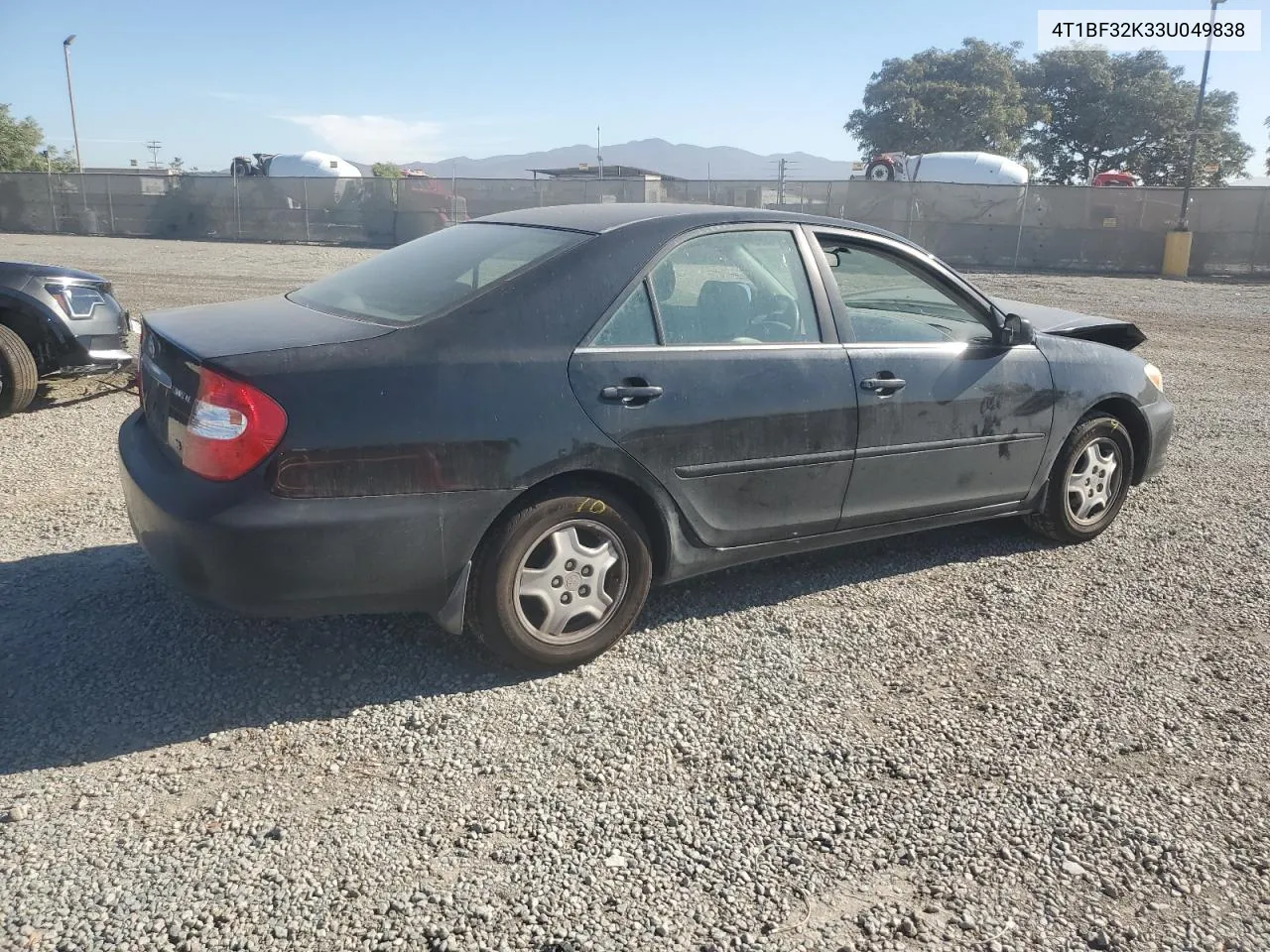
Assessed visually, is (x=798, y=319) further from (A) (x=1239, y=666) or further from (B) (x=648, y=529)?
(A) (x=1239, y=666)

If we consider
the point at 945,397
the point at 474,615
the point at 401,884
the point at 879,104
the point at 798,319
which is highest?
the point at 879,104

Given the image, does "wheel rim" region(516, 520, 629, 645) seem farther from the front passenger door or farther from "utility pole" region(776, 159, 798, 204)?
"utility pole" region(776, 159, 798, 204)

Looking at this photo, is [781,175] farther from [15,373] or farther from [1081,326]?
[1081,326]

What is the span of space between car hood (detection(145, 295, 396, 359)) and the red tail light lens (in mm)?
136

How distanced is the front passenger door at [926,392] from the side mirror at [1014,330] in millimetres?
49

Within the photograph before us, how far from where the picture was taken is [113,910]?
2.35m

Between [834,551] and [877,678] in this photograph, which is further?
[834,551]

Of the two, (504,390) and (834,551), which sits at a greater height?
(504,390)

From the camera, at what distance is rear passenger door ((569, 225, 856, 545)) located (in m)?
3.54

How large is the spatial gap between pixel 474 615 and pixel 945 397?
220 cm

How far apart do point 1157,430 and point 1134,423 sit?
156 millimetres

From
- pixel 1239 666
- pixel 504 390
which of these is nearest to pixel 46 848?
pixel 504 390

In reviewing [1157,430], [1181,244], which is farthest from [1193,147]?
[1157,430]

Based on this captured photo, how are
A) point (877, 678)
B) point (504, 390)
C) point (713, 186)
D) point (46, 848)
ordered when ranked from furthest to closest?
point (713, 186), point (877, 678), point (504, 390), point (46, 848)
